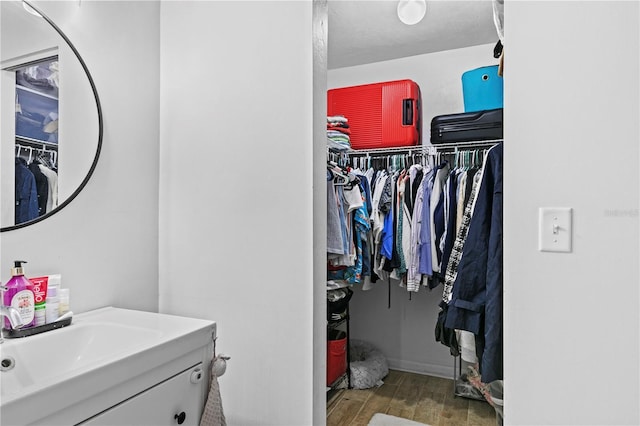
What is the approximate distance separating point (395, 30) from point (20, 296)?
2561mm

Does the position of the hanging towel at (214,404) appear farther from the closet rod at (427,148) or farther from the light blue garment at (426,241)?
the closet rod at (427,148)

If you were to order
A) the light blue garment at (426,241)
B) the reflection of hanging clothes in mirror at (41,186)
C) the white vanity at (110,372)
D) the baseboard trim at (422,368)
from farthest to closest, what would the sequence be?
the baseboard trim at (422,368)
the light blue garment at (426,241)
the reflection of hanging clothes in mirror at (41,186)
the white vanity at (110,372)

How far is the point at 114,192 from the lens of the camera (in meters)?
1.58

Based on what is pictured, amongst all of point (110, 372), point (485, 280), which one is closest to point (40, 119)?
point (110, 372)

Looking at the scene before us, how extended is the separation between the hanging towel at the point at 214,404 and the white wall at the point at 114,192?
57 cm

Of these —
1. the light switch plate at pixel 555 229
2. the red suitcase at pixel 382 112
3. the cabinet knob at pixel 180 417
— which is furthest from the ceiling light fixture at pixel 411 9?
the cabinet knob at pixel 180 417

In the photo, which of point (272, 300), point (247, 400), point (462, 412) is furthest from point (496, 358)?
point (462, 412)

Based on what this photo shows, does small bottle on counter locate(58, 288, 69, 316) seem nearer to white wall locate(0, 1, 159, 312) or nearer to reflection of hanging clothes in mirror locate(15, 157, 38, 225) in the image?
white wall locate(0, 1, 159, 312)

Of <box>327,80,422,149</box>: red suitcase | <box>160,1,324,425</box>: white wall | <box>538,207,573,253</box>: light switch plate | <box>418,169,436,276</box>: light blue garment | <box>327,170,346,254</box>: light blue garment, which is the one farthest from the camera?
<box>327,80,422,149</box>: red suitcase

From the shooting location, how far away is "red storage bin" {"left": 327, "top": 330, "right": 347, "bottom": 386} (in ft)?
8.89

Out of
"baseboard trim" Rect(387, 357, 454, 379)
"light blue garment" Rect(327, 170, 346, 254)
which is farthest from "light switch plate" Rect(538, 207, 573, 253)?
"baseboard trim" Rect(387, 357, 454, 379)

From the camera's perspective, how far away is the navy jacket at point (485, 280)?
3.92 feet

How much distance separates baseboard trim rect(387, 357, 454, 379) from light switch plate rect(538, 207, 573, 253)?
7.55ft

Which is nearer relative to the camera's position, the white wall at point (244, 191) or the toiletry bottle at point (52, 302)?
the toiletry bottle at point (52, 302)
